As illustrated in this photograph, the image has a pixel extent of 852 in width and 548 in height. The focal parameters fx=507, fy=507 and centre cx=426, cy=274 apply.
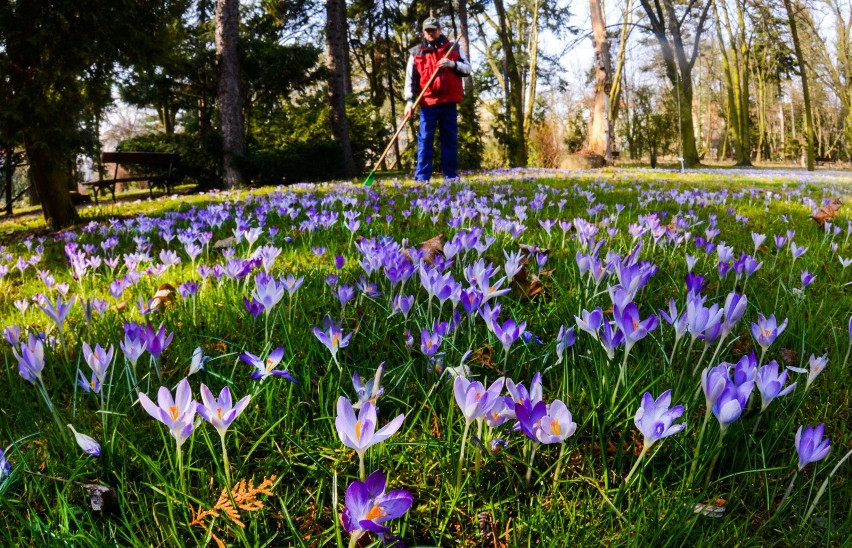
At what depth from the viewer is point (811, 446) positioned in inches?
30.8

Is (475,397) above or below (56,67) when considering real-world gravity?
below

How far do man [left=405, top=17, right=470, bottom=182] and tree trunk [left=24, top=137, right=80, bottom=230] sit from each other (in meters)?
4.45

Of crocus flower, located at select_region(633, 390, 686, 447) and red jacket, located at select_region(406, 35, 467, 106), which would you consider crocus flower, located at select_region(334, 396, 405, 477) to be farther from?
red jacket, located at select_region(406, 35, 467, 106)

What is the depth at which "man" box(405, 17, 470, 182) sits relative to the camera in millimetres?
7828

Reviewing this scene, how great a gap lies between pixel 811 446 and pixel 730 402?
16 centimetres

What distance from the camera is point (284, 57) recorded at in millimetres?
16906

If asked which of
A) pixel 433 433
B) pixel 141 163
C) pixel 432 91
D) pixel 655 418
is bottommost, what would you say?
pixel 433 433

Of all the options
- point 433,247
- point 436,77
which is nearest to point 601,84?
point 436,77

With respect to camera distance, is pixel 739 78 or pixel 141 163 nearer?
pixel 141 163

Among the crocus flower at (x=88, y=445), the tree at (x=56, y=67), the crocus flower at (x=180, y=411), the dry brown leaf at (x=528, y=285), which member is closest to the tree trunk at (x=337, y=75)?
the tree at (x=56, y=67)

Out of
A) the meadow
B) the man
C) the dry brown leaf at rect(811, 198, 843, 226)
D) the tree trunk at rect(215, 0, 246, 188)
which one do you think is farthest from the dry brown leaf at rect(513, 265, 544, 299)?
the tree trunk at rect(215, 0, 246, 188)

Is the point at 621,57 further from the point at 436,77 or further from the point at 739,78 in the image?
the point at 436,77

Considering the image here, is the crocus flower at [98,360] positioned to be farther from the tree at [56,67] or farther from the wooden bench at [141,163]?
the wooden bench at [141,163]

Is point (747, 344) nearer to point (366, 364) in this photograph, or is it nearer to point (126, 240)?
point (366, 364)
